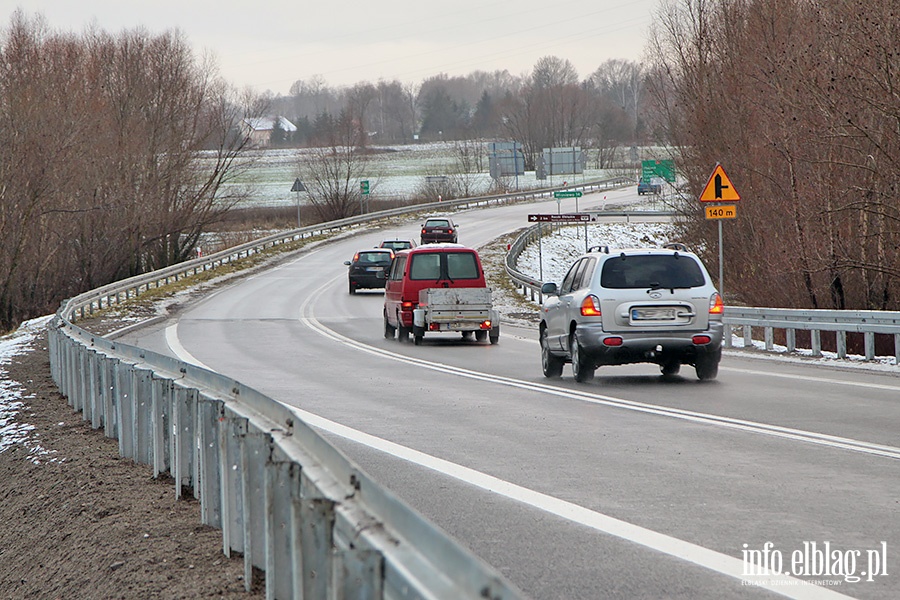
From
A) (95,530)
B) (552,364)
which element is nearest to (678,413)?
(552,364)

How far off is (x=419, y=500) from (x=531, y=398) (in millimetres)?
6629

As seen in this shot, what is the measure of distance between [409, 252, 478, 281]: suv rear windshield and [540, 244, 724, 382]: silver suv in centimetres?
1000

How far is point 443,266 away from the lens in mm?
26688

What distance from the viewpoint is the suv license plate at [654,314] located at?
52.5 feet

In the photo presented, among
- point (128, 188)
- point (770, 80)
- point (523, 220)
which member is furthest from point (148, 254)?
point (770, 80)

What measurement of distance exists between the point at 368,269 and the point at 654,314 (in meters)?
31.4

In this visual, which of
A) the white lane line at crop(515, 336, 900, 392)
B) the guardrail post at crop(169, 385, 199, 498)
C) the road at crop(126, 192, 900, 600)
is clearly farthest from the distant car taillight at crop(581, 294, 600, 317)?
the guardrail post at crop(169, 385, 199, 498)

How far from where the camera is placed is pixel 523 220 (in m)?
82.9

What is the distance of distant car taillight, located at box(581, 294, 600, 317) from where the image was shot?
637 inches

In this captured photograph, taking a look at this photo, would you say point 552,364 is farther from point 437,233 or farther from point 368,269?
point 437,233

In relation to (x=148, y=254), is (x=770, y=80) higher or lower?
higher

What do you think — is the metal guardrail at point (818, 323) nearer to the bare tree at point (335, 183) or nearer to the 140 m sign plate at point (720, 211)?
the 140 m sign plate at point (720, 211)

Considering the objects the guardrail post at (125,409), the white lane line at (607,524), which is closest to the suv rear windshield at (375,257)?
the white lane line at (607,524)

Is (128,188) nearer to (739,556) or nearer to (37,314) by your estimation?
(37,314)
